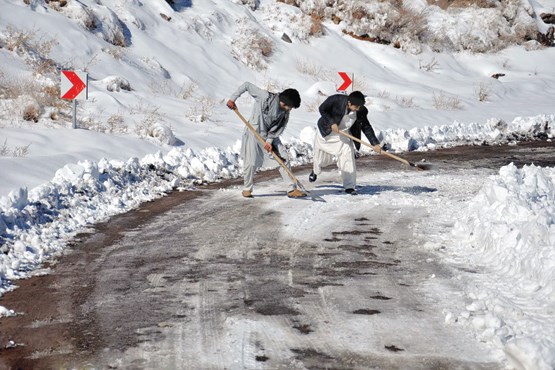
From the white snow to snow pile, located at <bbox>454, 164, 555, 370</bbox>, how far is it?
2 centimetres

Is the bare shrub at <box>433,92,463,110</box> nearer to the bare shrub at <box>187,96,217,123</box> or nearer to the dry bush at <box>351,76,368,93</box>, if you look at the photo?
the dry bush at <box>351,76,368,93</box>

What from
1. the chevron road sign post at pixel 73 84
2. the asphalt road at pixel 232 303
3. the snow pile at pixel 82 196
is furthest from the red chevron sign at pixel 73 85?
the asphalt road at pixel 232 303

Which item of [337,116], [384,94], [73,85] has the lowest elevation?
[384,94]

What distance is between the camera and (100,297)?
6.50 meters

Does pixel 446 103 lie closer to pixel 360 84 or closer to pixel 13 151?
pixel 360 84

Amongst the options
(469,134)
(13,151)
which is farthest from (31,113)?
(469,134)

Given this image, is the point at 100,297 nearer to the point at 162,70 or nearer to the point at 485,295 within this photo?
the point at 485,295

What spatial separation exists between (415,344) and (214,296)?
1.86 metres

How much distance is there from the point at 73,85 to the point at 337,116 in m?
5.17

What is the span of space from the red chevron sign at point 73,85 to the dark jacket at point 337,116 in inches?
185

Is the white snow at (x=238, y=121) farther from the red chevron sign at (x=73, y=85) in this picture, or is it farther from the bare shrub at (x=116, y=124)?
the red chevron sign at (x=73, y=85)

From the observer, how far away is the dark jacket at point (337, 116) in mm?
12461

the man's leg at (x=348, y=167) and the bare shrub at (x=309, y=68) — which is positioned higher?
the bare shrub at (x=309, y=68)

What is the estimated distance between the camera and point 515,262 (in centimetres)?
721
